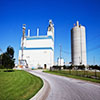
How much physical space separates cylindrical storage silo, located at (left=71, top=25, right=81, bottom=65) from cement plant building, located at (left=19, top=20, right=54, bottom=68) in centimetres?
1566

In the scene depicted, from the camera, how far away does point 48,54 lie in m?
81.3

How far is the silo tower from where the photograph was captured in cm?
8031

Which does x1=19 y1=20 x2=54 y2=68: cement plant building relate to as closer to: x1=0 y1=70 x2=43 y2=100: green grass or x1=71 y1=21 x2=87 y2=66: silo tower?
x1=71 y1=21 x2=87 y2=66: silo tower

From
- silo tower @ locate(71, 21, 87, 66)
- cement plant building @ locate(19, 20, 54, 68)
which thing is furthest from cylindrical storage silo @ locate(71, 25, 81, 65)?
cement plant building @ locate(19, 20, 54, 68)

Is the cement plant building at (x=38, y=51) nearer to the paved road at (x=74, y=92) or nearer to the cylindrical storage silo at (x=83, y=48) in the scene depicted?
the cylindrical storage silo at (x=83, y=48)

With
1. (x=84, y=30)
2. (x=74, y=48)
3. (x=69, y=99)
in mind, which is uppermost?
(x=84, y=30)

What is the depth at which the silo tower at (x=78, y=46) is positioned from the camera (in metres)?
80.3

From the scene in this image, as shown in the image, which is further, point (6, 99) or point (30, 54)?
point (30, 54)

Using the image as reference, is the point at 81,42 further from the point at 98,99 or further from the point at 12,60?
the point at 98,99

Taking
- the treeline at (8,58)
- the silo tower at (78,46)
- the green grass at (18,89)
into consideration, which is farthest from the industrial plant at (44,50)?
the green grass at (18,89)

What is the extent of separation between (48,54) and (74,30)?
89.6ft

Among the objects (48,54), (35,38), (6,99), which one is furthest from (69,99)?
(35,38)

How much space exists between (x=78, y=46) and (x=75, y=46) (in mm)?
2189

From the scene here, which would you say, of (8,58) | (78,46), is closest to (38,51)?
(78,46)
